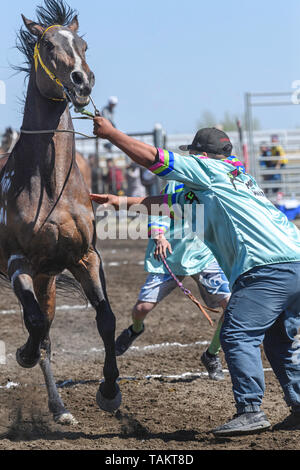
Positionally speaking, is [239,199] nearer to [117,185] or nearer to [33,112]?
[33,112]

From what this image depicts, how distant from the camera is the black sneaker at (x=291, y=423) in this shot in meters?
4.34

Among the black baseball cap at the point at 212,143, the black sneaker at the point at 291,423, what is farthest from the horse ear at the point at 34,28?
the black sneaker at the point at 291,423

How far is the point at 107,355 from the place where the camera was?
483cm

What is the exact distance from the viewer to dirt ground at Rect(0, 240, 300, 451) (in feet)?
13.9

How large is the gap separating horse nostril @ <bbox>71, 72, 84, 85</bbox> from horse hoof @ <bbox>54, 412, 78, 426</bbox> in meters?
2.29

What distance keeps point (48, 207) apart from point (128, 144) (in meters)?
0.93

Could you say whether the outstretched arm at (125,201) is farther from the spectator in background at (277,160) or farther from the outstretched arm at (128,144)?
the spectator in background at (277,160)

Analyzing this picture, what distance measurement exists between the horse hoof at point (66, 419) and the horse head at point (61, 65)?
216cm

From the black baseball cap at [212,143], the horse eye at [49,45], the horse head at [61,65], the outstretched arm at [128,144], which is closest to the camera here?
the outstretched arm at [128,144]

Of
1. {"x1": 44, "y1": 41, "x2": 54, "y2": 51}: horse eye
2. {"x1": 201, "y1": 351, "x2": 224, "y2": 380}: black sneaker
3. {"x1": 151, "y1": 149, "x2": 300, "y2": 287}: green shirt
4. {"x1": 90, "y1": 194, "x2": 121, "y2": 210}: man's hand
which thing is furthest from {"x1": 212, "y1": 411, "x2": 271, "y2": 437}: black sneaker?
{"x1": 44, "y1": 41, "x2": 54, "y2": 51}: horse eye

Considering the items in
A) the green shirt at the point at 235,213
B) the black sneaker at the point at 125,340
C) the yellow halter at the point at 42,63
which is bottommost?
the black sneaker at the point at 125,340

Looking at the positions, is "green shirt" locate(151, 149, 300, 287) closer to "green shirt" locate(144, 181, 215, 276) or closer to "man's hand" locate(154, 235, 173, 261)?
"man's hand" locate(154, 235, 173, 261)
